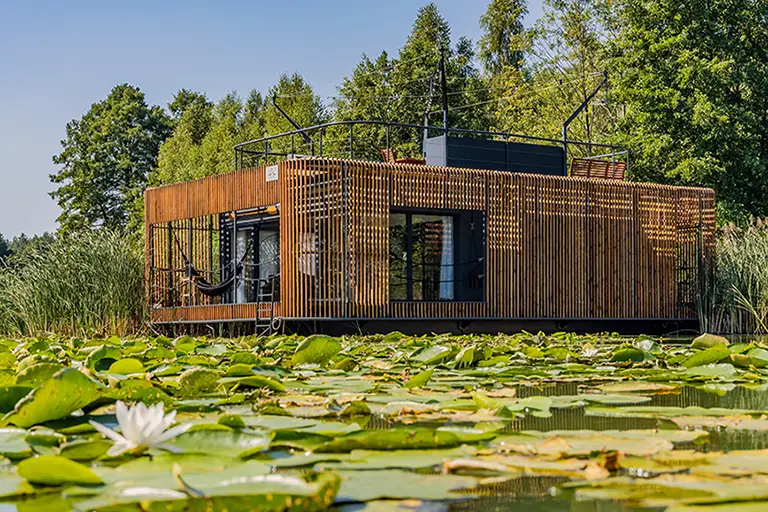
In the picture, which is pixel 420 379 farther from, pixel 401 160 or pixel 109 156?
pixel 109 156

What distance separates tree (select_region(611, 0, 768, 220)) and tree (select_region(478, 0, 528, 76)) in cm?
2303

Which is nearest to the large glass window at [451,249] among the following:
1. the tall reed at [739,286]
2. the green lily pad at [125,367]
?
the tall reed at [739,286]

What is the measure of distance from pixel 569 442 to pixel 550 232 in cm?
1422

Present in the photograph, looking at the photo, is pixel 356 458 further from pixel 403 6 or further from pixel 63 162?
pixel 63 162

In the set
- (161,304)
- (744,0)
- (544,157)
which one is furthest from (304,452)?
(744,0)

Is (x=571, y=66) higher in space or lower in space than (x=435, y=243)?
higher

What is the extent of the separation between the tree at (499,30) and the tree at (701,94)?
23.0m

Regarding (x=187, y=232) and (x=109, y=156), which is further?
(x=109, y=156)

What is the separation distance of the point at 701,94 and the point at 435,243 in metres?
8.20

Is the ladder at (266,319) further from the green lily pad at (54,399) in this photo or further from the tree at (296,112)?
the tree at (296,112)

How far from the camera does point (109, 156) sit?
51.3 meters

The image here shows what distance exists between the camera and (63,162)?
5209cm

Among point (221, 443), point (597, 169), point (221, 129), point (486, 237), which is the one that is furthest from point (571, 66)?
point (221, 443)

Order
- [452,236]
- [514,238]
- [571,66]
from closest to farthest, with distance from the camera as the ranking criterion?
[514,238] → [452,236] → [571,66]
